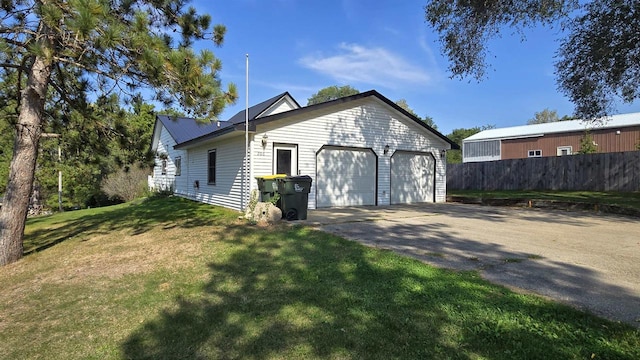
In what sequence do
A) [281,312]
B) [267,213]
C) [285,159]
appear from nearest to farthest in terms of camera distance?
[281,312] < [267,213] < [285,159]

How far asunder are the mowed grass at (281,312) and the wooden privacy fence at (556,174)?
15.4 meters

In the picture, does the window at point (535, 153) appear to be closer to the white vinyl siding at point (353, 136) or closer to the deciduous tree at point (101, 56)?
the white vinyl siding at point (353, 136)

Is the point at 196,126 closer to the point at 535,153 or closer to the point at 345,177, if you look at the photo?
the point at 345,177

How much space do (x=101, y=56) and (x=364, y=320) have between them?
5.70 m

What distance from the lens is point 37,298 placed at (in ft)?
14.1

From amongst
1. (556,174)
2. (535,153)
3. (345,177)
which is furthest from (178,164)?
(535,153)

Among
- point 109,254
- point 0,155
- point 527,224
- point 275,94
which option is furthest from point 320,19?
point 0,155

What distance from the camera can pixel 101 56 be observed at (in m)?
5.66

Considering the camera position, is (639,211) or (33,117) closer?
(33,117)

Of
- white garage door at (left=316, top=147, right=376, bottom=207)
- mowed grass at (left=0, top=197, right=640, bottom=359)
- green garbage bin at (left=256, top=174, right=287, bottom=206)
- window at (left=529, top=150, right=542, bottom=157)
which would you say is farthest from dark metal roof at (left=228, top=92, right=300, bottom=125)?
window at (left=529, top=150, right=542, bottom=157)

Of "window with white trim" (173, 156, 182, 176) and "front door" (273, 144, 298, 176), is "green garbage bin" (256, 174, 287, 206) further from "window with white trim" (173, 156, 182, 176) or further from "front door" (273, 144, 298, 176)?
"window with white trim" (173, 156, 182, 176)

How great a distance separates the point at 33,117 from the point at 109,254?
282 cm

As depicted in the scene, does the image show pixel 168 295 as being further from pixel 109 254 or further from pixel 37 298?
pixel 109 254

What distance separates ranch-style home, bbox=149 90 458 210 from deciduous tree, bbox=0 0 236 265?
2.61 meters
